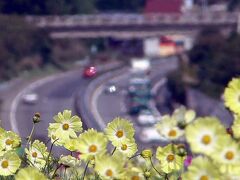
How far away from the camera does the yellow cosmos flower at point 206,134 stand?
2.08 m

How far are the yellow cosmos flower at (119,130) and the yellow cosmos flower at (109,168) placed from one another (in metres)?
0.37

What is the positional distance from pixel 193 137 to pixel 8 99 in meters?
56.9

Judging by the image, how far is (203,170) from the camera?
2051 millimetres

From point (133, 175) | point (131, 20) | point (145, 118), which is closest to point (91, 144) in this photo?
point (133, 175)

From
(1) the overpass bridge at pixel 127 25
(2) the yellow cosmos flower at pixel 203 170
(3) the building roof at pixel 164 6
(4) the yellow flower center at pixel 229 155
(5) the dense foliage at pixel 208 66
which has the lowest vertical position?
(2) the yellow cosmos flower at pixel 203 170

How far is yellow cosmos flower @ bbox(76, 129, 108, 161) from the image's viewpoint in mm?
2297

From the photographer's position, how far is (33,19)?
79.7m

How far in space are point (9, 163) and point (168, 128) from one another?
576 millimetres

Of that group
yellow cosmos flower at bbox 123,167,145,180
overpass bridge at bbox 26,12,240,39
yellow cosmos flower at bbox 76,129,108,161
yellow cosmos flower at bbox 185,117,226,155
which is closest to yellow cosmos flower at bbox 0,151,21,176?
yellow cosmos flower at bbox 76,129,108,161

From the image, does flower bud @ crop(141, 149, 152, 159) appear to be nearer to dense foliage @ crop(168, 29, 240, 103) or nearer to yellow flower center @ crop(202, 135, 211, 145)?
yellow flower center @ crop(202, 135, 211, 145)

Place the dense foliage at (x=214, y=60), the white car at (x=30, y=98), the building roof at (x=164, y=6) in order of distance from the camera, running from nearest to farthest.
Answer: the white car at (x=30, y=98), the dense foliage at (x=214, y=60), the building roof at (x=164, y=6)

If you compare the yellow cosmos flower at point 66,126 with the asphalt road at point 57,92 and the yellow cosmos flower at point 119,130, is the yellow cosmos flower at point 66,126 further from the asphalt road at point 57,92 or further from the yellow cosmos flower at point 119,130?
the asphalt road at point 57,92

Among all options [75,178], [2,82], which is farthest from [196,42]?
[75,178]

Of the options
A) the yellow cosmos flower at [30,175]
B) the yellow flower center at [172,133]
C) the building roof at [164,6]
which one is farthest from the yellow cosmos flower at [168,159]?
the building roof at [164,6]
